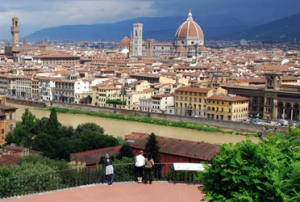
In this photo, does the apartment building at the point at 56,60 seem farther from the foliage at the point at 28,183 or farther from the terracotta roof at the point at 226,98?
the foliage at the point at 28,183

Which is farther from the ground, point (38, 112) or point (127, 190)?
point (127, 190)

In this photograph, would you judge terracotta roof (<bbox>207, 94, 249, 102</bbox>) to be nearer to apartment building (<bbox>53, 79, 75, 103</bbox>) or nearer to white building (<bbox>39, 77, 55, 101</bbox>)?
apartment building (<bbox>53, 79, 75, 103</bbox>)

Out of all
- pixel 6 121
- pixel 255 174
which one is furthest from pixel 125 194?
pixel 6 121

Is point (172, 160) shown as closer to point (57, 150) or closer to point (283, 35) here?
point (57, 150)

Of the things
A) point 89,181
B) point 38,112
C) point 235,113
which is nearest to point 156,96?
point 235,113

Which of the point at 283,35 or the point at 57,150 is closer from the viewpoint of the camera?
the point at 57,150

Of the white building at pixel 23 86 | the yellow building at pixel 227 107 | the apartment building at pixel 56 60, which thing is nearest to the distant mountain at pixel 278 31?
the apartment building at pixel 56 60

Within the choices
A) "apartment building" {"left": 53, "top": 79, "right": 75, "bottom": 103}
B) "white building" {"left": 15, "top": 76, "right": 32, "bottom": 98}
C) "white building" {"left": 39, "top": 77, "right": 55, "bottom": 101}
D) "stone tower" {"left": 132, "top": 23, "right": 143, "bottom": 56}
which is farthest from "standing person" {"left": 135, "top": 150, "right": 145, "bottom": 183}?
"stone tower" {"left": 132, "top": 23, "right": 143, "bottom": 56}
